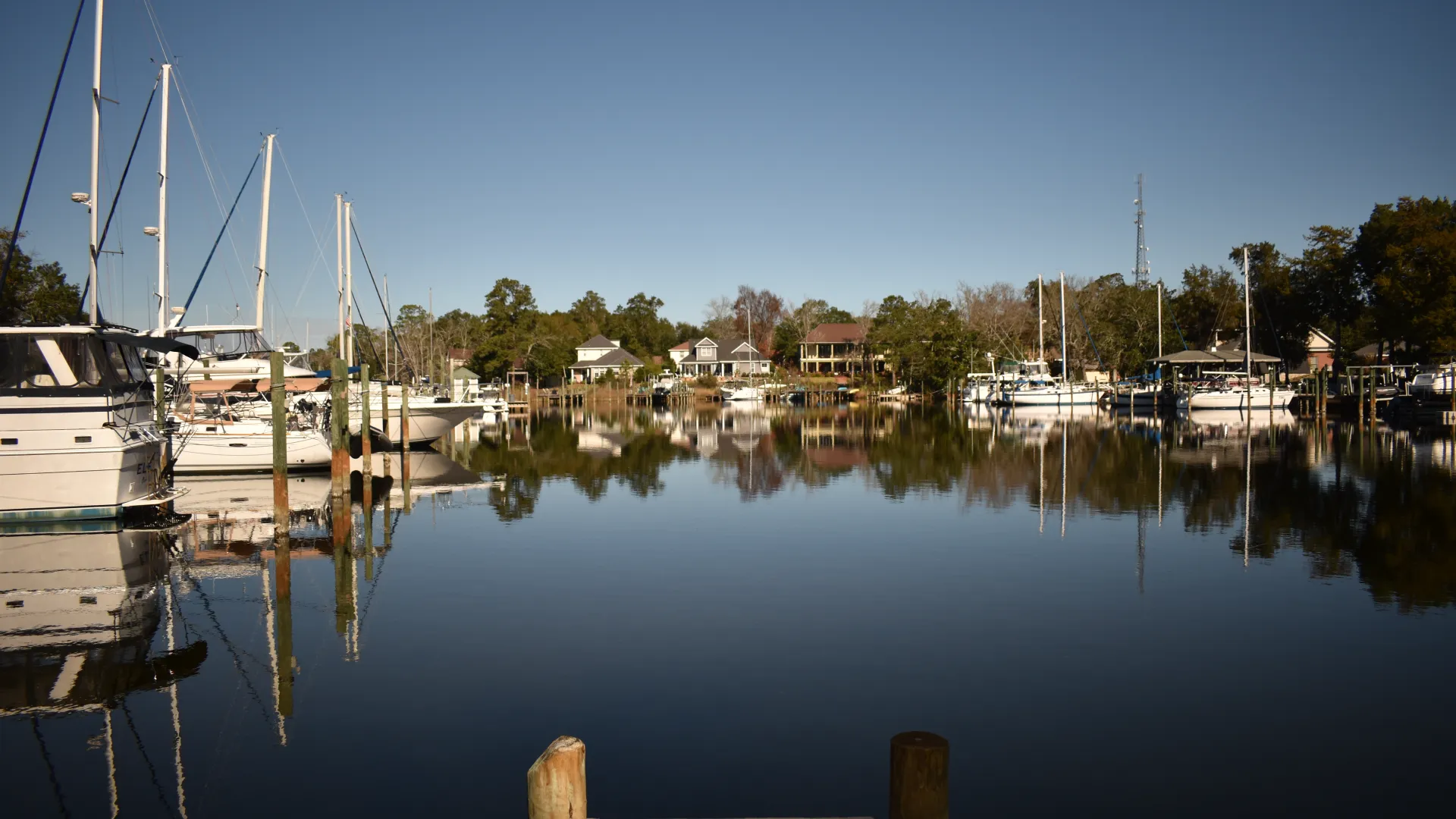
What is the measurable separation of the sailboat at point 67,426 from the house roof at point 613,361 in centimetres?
8787

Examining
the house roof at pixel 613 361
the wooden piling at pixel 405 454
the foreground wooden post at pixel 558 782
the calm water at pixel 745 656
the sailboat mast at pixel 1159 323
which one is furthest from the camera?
the house roof at pixel 613 361

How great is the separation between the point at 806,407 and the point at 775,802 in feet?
256

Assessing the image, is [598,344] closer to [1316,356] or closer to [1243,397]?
[1243,397]

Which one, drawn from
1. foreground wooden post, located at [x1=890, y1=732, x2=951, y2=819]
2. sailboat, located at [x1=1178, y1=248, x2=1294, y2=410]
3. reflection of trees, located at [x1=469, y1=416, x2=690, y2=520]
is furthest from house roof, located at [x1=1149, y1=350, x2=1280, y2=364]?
foreground wooden post, located at [x1=890, y1=732, x2=951, y2=819]

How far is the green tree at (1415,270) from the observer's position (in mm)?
54844

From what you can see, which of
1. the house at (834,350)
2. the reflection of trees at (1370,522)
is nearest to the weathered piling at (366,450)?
the reflection of trees at (1370,522)

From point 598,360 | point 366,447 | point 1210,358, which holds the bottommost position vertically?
point 366,447

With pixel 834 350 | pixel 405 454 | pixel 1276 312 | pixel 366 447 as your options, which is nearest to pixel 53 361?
pixel 366 447

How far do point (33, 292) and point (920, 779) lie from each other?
67.2 m

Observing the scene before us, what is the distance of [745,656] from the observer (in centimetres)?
1226

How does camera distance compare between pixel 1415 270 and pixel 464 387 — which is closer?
pixel 1415 270

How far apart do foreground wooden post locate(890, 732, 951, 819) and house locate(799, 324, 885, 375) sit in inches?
4328

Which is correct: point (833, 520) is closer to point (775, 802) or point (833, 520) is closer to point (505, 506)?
point (505, 506)

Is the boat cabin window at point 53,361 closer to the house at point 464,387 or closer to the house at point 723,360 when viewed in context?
the house at point 464,387
